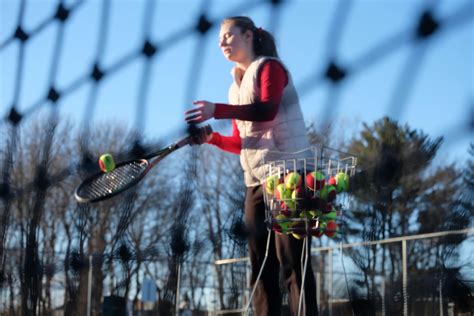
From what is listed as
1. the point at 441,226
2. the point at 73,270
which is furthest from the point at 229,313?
the point at 441,226

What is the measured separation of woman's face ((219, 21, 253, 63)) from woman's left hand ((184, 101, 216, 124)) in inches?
8.7

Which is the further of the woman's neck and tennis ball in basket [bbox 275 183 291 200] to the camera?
the woman's neck

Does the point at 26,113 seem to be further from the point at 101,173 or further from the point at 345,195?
the point at 345,195

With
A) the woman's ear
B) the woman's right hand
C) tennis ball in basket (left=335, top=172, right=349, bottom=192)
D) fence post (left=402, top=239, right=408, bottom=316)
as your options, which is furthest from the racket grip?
fence post (left=402, top=239, right=408, bottom=316)

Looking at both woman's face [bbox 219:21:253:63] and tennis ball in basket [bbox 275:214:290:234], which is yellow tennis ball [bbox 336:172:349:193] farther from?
woman's face [bbox 219:21:253:63]

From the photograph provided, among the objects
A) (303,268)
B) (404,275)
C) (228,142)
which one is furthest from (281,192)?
(404,275)

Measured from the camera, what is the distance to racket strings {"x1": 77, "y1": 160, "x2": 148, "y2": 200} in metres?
2.19

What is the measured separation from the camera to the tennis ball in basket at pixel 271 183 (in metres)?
1.88

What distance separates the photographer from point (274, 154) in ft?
6.44

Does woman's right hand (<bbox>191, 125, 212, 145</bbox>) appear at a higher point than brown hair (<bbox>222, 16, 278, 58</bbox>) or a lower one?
lower

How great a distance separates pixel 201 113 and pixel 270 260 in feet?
1.22

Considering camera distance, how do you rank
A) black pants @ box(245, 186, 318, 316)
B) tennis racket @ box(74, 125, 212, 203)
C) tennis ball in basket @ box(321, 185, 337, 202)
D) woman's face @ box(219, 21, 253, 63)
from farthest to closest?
tennis racket @ box(74, 125, 212, 203), woman's face @ box(219, 21, 253, 63), black pants @ box(245, 186, 318, 316), tennis ball in basket @ box(321, 185, 337, 202)

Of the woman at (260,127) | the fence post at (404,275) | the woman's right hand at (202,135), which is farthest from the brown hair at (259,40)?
the fence post at (404,275)

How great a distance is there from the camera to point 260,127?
1989mm
